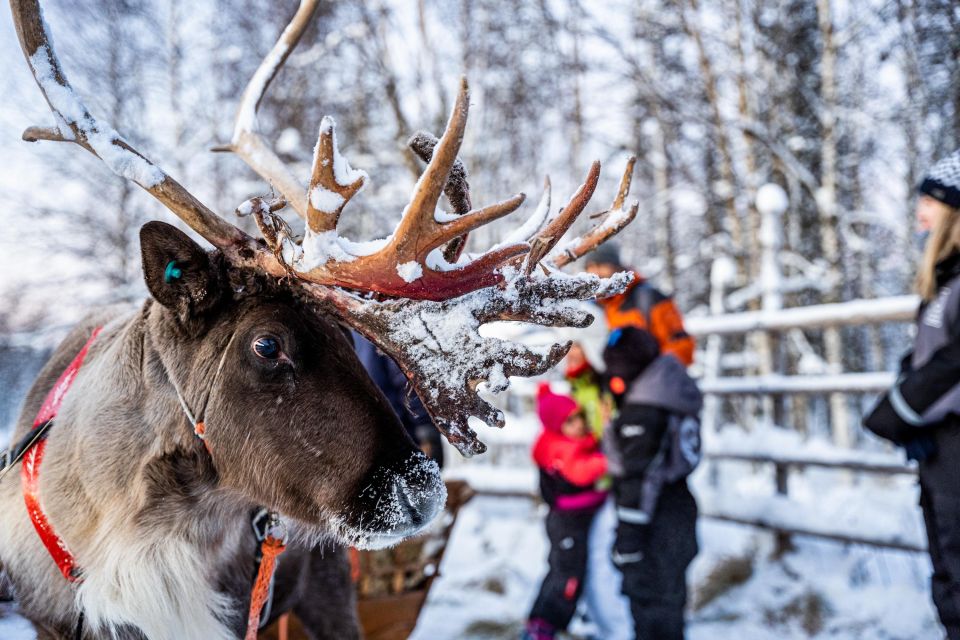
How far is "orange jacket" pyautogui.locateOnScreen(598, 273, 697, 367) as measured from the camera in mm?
3260

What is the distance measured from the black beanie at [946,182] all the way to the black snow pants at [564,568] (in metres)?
2.22

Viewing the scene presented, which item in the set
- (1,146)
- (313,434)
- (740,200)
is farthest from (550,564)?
(740,200)

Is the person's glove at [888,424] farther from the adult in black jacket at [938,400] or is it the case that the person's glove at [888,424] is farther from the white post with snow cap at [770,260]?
the white post with snow cap at [770,260]

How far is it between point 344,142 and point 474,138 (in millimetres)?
2983

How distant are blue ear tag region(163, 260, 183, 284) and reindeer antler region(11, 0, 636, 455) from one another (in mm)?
103

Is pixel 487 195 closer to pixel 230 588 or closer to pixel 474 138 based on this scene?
pixel 474 138

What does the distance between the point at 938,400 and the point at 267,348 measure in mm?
2164

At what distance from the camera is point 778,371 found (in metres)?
4.99

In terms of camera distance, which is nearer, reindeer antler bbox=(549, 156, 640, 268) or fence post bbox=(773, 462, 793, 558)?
reindeer antler bbox=(549, 156, 640, 268)

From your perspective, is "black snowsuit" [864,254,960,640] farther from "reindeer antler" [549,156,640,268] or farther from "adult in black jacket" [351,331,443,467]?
"adult in black jacket" [351,331,443,467]

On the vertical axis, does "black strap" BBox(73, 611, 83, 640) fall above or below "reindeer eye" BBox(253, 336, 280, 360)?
below

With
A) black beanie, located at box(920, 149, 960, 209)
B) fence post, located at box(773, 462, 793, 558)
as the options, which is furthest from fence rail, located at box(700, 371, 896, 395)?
black beanie, located at box(920, 149, 960, 209)

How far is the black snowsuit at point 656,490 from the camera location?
3035 millimetres

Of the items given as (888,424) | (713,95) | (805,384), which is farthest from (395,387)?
(713,95)
